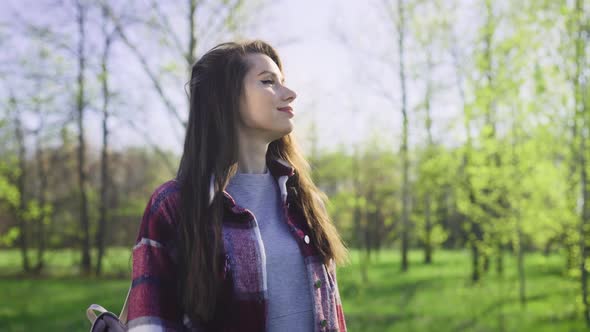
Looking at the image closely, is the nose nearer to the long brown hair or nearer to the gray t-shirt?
the long brown hair

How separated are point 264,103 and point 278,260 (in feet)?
1.69

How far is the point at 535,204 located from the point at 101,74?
790 cm

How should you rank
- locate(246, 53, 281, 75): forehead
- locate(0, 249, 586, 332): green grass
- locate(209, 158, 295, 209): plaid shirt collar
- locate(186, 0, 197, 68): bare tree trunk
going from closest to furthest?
locate(246, 53, 281, 75): forehead, locate(209, 158, 295, 209): plaid shirt collar, locate(186, 0, 197, 68): bare tree trunk, locate(0, 249, 586, 332): green grass

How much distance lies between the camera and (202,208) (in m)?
1.65

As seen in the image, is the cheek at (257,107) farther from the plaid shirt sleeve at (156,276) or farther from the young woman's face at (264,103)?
the plaid shirt sleeve at (156,276)

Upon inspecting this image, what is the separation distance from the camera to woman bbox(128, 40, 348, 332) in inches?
61.8

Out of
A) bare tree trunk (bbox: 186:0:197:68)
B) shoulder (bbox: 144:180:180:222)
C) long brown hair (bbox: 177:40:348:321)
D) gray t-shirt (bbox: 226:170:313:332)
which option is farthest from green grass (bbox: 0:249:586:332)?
shoulder (bbox: 144:180:180:222)

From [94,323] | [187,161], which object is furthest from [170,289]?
[187,161]

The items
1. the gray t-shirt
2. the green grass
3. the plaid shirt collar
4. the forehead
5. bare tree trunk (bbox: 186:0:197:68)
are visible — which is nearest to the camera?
the gray t-shirt

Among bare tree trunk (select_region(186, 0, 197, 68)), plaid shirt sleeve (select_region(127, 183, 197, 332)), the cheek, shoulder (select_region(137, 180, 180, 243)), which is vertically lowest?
plaid shirt sleeve (select_region(127, 183, 197, 332))

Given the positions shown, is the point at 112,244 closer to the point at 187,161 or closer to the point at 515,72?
the point at 515,72

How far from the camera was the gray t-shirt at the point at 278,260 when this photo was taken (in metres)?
1.73

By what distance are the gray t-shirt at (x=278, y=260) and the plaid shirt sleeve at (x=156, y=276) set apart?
29cm

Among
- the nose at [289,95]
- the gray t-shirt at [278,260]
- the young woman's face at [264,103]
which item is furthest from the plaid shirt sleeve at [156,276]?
the nose at [289,95]
